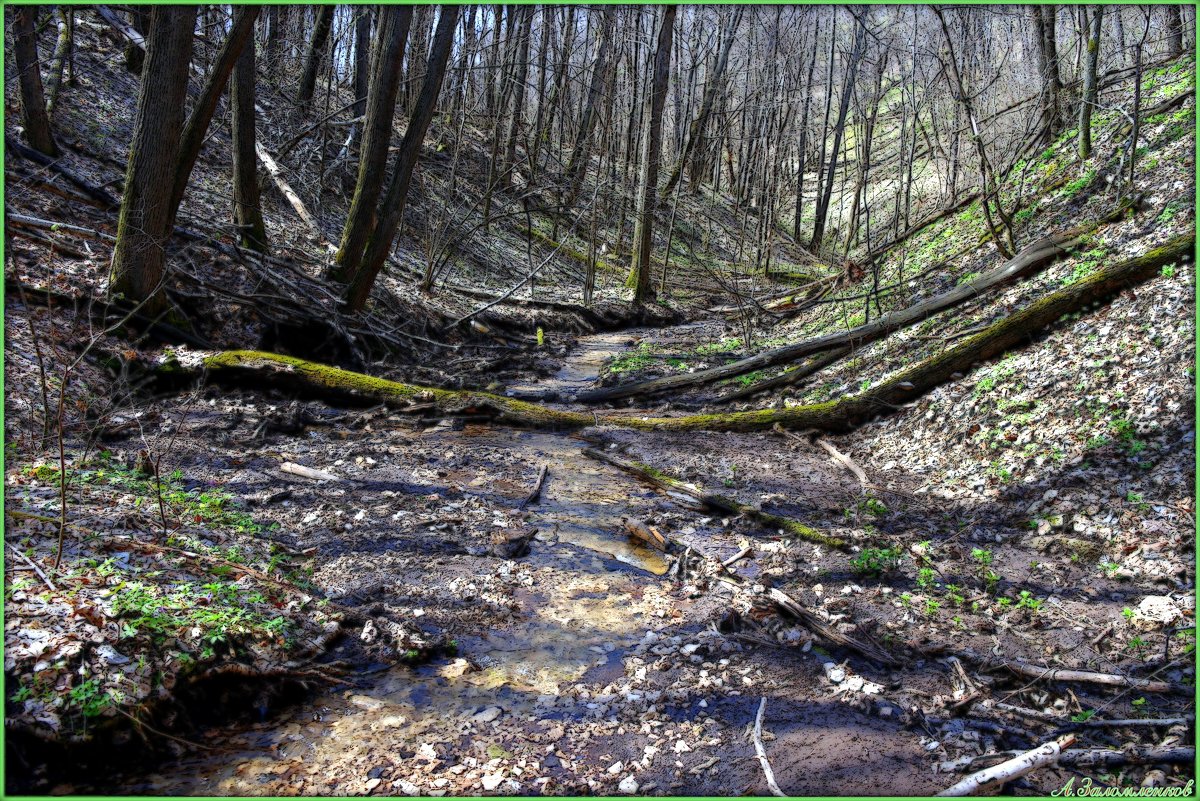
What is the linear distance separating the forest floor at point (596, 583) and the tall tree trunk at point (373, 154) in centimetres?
246

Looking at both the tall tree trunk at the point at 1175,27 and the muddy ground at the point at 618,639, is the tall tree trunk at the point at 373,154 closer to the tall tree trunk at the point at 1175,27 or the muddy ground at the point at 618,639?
the muddy ground at the point at 618,639

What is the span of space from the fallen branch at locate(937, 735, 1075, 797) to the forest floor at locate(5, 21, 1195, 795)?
7cm

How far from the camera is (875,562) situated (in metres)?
5.44

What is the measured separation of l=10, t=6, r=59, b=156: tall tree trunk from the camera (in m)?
9.23

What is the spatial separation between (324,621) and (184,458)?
3187 mm

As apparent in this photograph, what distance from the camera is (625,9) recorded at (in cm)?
2388

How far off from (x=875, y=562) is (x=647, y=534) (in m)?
1.87

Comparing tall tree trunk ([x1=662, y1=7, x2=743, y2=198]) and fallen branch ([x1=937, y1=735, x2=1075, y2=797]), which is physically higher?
tall tree trunk ([x1=662, y1=7, x2=743, y2=198])

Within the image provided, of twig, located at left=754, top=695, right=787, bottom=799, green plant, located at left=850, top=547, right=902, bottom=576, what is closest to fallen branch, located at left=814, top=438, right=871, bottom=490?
green plant, located at left=850, top=547, right=902, bottom=576

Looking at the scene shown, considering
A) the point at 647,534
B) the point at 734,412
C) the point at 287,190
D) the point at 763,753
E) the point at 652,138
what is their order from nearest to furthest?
the point at 763,753, the point at 647,534, the point at 734,412, the point at 287,190, the point at 652,138

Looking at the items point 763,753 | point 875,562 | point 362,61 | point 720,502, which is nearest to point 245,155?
point 720,502

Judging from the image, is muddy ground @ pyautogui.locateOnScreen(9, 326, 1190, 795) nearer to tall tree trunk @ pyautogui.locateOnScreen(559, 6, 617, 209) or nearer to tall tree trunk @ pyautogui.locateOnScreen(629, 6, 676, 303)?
tall tree trunk @ pyautogui.locateOnScreen(629, 6, 676, 303)

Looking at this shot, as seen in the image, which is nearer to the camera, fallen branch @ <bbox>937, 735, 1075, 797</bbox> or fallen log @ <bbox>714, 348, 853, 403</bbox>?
fallen branch @ <bbox>937, 735, 1075, 797</bbox>

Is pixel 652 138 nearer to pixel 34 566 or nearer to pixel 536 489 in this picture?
pixel 536 489
